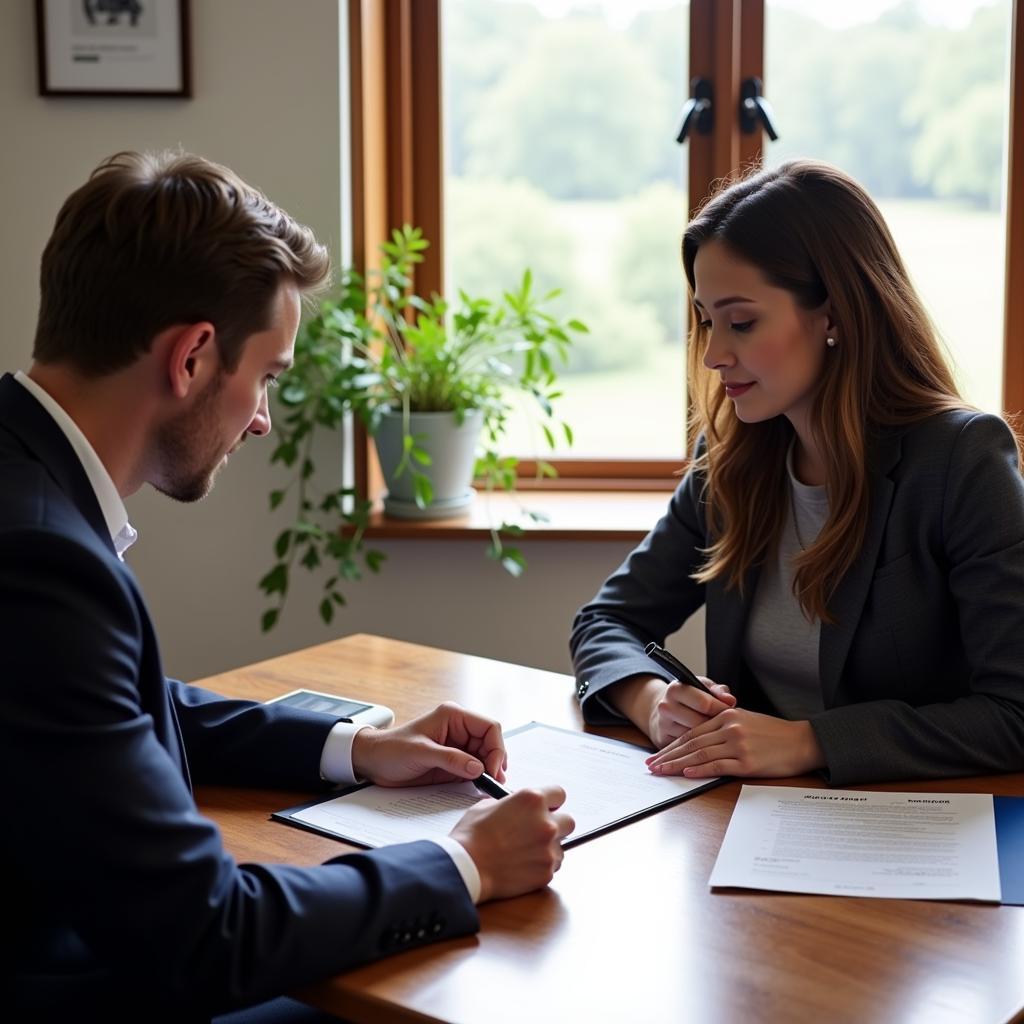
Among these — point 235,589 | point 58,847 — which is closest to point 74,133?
point 235,589

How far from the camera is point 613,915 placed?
45.8 inches

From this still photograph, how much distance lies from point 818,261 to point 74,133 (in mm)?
1940

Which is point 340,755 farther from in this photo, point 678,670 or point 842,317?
point 842,317

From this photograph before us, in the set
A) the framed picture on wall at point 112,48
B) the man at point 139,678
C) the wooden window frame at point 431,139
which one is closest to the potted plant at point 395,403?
the wooden window frame at point 431,139

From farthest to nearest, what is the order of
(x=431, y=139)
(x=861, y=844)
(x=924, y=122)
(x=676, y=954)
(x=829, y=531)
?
1. (x=431, y=139)
2. (x=924, y=122)
3. (x=829, y=531)
4. (x=861, y=844)
5. (x=676, y=954)

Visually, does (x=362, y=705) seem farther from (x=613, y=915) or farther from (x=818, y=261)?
(x=818, y=261)

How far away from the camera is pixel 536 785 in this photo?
147cm

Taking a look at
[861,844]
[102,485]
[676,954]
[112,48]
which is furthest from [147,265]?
[112,48]

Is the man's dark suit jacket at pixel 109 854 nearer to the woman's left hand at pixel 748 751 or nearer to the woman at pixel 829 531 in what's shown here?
the woman's left hand at pixel 748 751

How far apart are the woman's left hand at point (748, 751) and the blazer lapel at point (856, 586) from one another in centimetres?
23

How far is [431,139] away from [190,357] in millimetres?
2171

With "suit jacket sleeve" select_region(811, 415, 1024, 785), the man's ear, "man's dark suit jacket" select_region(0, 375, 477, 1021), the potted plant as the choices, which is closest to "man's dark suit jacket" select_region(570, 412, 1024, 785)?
"suit jacket sleeve" select_region(811, 415, 1024, 785)

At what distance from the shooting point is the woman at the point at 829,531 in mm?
1521

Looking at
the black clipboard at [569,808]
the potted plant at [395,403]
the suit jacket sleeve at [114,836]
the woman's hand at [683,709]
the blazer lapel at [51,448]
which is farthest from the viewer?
the potted plant at [395,403]
